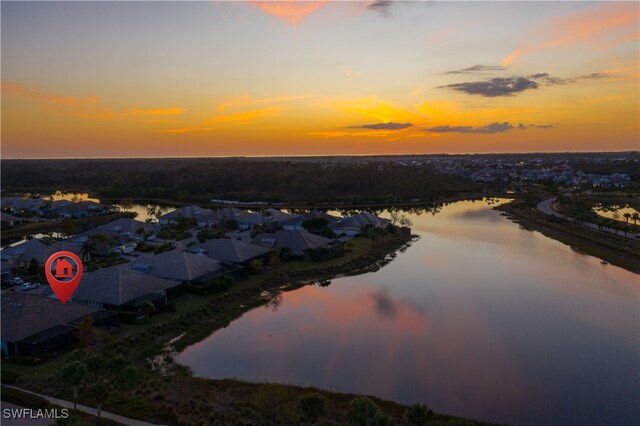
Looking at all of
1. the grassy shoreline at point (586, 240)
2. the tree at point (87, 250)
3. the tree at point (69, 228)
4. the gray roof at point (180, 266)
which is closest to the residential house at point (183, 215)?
the tree at point (69, 228)

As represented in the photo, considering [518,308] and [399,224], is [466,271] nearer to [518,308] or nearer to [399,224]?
[518,308]

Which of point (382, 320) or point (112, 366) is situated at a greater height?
point (112, 366)

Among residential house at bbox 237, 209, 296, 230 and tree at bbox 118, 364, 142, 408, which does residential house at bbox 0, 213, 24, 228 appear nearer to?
residential house at bbox 237, 209, 296, 230

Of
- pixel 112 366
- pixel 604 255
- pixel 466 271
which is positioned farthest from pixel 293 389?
pixel 604 255

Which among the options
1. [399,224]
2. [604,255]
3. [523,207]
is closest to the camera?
[604,255]

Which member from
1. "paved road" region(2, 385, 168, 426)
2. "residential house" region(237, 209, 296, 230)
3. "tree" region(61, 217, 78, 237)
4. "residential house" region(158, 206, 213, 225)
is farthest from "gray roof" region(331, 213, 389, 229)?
"paved road" region(2, 385, 168, 426)

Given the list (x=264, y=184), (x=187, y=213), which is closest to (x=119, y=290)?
(x=187, y=213)

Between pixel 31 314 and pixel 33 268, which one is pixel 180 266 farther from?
pixel 33 268
